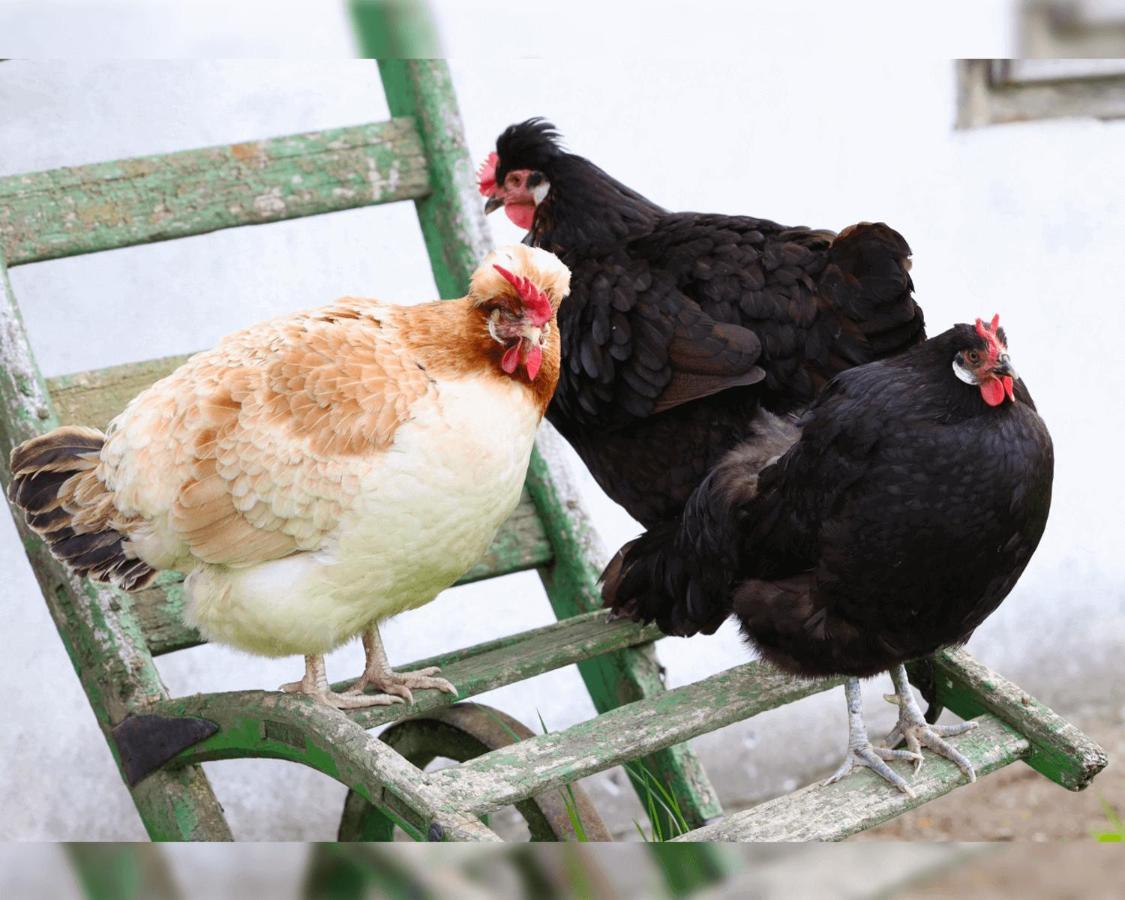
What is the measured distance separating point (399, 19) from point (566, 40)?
125 millimetres

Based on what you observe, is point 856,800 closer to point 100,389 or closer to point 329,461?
point 329,461

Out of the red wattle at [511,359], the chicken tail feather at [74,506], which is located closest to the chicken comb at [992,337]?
the red wattle at [511,359]

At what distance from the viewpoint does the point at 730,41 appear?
97 cm

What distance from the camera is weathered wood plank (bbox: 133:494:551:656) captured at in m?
1.31

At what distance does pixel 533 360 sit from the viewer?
102 centimetres

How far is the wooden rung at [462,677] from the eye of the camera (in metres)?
1.15

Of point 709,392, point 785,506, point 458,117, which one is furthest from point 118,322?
point 785,506

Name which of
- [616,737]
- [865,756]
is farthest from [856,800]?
[616,737]

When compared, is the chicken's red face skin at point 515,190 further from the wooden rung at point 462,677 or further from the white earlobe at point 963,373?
the white earlobe at point 963,373

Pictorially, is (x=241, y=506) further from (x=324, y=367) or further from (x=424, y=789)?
(x=424, y=789)

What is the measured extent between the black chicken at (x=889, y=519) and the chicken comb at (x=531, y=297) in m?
0.26

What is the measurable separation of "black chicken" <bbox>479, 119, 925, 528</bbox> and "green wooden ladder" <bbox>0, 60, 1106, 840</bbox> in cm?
11

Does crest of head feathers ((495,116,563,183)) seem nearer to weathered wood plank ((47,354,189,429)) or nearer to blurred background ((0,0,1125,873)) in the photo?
blurred background ((0,0,1125,873))

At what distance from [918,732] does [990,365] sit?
382 millimetres
